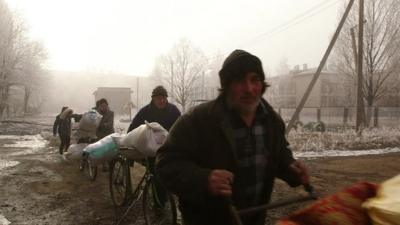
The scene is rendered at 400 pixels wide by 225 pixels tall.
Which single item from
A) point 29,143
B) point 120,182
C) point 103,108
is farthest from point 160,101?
point 29,143

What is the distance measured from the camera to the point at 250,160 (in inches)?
95.8

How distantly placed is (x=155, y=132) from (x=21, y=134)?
22.0 meters

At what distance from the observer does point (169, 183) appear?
2322mm

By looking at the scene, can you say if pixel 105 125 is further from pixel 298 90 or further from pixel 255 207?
pixel 298 90

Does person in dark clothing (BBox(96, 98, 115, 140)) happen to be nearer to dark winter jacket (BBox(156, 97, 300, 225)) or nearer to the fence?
dark winter jacket (BBox(156, 97, 300, 225))

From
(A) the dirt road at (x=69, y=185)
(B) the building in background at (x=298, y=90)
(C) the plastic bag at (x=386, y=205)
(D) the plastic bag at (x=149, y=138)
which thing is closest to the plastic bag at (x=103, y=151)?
(A) the dirt road at (x=69, y=185)

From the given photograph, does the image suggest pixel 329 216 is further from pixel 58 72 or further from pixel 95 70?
pixel 95 70

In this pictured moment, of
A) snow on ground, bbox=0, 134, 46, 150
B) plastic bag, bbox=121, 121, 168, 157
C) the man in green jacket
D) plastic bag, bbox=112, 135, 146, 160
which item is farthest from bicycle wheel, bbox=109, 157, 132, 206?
snow on ground, bbox=0, 134, 46, 150

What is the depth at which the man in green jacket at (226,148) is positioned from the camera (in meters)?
2.31

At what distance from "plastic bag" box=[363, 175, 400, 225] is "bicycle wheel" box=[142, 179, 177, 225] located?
4.10 metres

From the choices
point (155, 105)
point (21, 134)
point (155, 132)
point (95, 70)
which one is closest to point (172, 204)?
point (155, 132)

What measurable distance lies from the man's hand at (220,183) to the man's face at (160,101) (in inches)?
192

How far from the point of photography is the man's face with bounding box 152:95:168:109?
6.96 m

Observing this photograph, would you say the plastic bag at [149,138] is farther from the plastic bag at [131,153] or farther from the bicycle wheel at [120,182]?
the bicycle wheel at [120,182]
